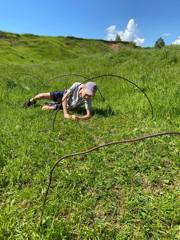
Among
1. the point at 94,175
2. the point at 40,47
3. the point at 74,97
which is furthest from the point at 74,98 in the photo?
the point at 40,47

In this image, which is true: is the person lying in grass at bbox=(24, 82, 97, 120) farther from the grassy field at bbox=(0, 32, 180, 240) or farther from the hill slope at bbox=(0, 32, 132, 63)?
the hill slope at bbox=(0, 32, 132, 63)

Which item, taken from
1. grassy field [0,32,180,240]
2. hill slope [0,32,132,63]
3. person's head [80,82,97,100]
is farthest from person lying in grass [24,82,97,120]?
hill slope [0,32,132,63]

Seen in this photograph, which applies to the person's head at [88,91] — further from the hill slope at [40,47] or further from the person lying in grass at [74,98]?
the hill slope at [40,47]

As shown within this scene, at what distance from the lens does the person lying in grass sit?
30.3 ft

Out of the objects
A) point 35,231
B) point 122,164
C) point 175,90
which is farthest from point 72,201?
point 175,90

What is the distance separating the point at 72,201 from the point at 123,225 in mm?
826

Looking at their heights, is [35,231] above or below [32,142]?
below

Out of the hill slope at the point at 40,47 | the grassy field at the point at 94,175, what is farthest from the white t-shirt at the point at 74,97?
the hill slope at the point at 40,47

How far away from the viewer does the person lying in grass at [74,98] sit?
30.3 feet

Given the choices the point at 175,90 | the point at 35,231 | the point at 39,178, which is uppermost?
the point at 175,90

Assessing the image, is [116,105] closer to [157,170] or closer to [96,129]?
[96,129]

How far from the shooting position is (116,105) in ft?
35.1

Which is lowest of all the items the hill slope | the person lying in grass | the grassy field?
the grassy field

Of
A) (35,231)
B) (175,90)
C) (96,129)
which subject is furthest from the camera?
(175,90)
